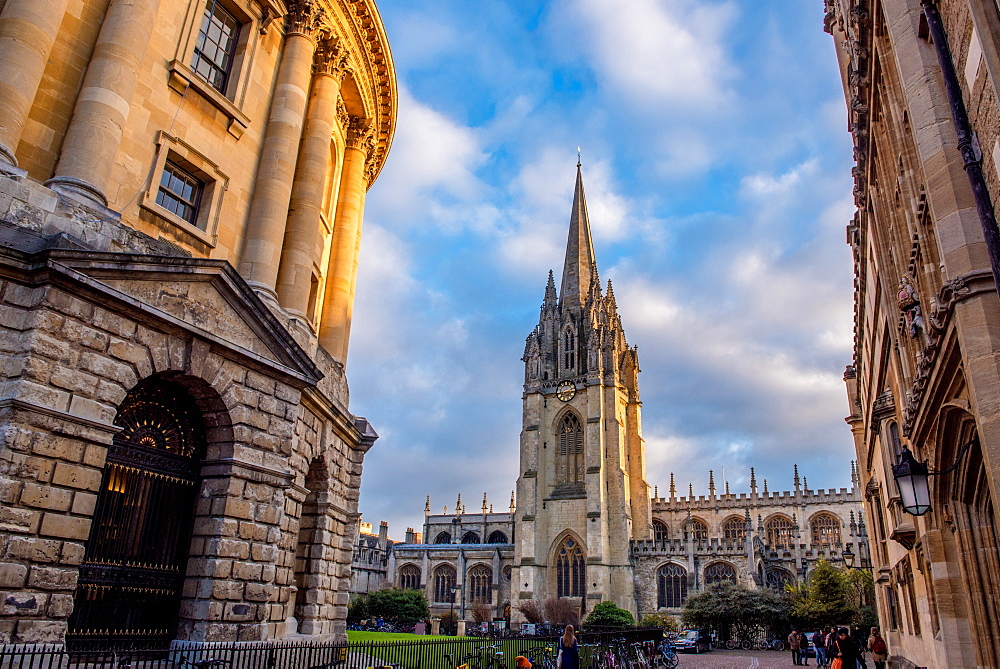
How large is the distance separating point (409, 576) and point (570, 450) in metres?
22.8

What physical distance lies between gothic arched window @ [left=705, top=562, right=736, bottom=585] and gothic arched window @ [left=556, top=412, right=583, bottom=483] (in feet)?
42.8

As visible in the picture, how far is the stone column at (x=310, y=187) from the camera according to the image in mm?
14344

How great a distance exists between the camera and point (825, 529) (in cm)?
6525

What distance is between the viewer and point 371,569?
7006 cm

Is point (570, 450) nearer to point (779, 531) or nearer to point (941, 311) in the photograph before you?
point (779, 531)

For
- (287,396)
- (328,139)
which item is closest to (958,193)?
(287,396)

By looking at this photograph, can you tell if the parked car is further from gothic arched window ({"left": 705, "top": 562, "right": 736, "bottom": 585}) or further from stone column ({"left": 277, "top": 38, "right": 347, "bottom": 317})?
stone column ({"left": 277, "top": 38, "right": 347, "bottom": 317})

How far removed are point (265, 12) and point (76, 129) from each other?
6388 mm

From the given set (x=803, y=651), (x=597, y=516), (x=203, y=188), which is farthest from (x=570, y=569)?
(x=203, y=188)

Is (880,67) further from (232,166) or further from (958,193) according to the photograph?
(232,166)

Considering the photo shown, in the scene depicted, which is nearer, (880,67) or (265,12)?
(880,67)

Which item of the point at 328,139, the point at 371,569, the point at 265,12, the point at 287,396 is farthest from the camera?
the point at 371,569

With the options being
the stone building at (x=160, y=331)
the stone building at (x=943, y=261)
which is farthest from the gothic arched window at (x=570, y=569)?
the stone building at (x=943, y=261)

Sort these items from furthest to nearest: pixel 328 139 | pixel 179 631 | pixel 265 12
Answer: pixel 328 139, pixel 265 12, pixel 179 631
